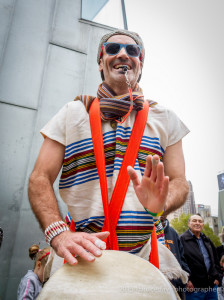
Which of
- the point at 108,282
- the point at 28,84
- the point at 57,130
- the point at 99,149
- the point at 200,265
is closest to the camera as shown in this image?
the point at 108,282

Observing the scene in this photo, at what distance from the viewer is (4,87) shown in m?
3.45

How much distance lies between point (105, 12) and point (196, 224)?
16.1ft

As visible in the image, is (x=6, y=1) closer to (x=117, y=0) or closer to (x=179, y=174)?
(x=117, y=0)

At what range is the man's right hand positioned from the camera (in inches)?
28.8

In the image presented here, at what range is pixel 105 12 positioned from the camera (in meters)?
4.75

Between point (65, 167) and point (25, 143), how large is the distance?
2378mm

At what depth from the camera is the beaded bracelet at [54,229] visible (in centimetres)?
93

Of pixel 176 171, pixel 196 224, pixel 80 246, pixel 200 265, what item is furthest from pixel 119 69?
pixel 196 224

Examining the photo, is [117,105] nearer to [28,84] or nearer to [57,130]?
[57,130]

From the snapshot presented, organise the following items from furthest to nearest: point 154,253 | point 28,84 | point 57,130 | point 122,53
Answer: point 28,84 → point 122,53 → point 57,130 → point 154,253

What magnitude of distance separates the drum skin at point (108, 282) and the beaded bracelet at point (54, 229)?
21cm

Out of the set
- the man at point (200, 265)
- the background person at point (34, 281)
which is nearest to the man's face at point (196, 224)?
the man at point (200, 265)

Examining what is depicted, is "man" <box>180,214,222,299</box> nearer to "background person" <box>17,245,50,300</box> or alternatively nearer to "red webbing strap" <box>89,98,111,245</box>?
"background person" <box>17,245,50,300</box>

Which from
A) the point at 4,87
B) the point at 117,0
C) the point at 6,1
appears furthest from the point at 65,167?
the point at 117,0
